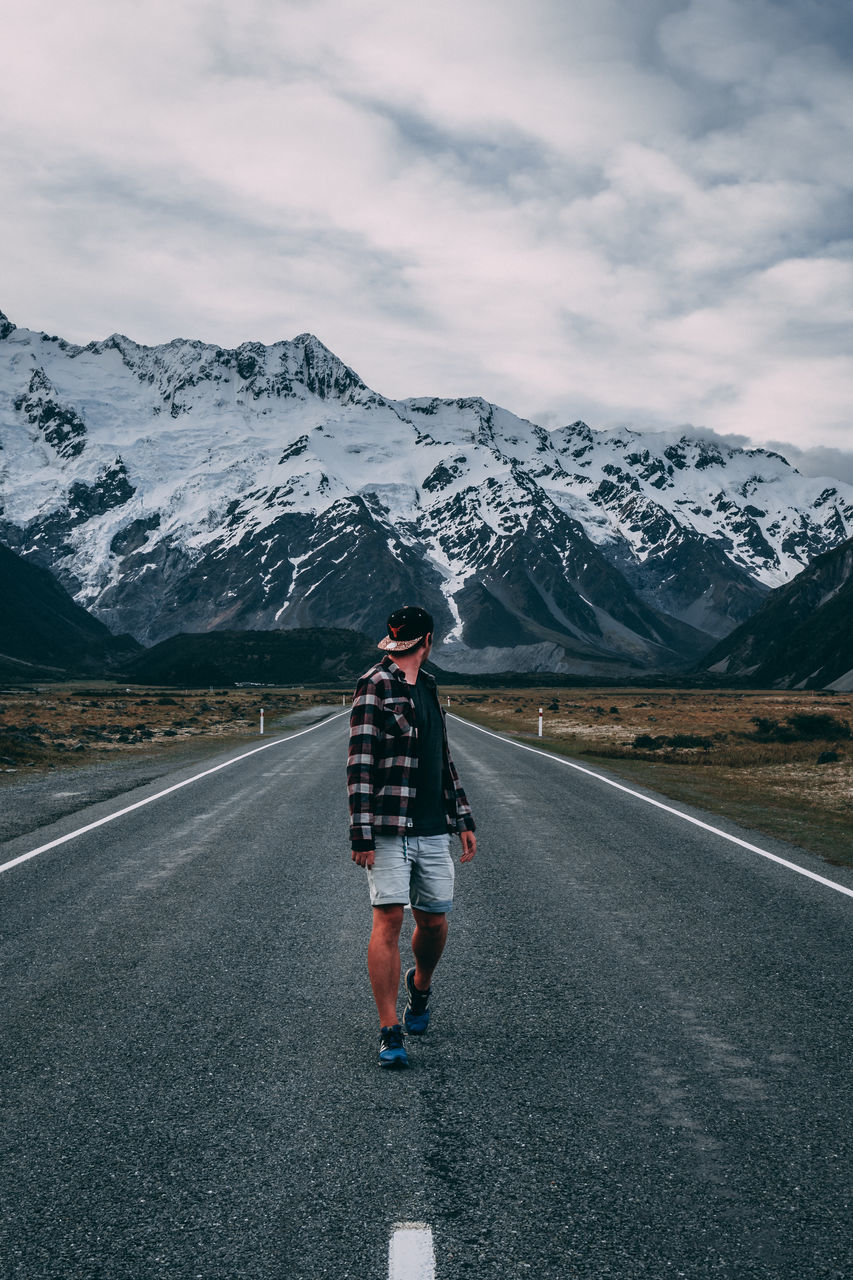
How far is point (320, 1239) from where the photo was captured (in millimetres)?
3318

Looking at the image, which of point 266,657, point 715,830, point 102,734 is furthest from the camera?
point 266,657

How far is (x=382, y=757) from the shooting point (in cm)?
511

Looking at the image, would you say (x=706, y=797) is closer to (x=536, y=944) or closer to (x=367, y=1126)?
(x=536, y=944)

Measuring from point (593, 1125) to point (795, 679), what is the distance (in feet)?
501

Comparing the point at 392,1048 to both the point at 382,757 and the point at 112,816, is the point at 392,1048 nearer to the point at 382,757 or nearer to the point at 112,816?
the point at 382,757

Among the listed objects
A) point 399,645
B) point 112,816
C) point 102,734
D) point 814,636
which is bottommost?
point 102,734

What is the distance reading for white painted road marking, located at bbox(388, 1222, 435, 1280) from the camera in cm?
311

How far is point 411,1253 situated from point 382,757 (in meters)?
2.38

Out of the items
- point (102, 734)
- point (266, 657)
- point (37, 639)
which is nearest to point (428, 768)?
point (102, 734)

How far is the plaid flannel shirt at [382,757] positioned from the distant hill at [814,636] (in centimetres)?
13033

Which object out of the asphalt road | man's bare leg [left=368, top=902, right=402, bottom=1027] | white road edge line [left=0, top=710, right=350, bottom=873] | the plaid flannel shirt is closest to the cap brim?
the plaid flannel shirt

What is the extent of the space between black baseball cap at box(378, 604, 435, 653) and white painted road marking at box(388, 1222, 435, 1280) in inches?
108

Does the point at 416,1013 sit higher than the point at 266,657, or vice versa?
the point at 266,657

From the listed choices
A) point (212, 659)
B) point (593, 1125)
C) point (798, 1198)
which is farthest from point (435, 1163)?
point (212, 659)
